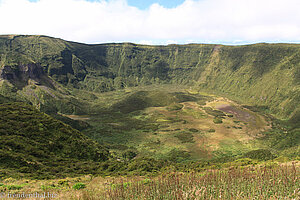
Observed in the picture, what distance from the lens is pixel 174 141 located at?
112312 millimetres

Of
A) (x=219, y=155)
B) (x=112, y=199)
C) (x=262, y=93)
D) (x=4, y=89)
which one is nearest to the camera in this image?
(x=112, y=199)

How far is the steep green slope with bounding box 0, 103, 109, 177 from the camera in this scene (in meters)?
38.0

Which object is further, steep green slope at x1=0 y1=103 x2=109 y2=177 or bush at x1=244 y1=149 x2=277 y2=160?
bush at x1=244 y1=149 x2=277 y2=160

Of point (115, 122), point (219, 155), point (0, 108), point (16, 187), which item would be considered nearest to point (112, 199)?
point (16, 187)

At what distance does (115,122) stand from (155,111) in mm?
42184

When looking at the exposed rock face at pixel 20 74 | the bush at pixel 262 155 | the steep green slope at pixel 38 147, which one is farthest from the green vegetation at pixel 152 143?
the exposed rock face at pixel 20 74

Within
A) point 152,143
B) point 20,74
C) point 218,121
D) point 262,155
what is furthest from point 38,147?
point 20,74

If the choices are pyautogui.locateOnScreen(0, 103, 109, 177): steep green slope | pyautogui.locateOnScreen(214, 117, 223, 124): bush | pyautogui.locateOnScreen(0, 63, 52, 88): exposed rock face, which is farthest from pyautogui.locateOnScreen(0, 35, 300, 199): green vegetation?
pyautogui.locateOnScreen(214, 117, 223, 124): bush

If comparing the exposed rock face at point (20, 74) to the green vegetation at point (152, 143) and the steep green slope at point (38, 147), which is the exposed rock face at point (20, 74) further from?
the steep green slope at point (38, 147)

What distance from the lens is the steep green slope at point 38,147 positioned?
38.0 meters

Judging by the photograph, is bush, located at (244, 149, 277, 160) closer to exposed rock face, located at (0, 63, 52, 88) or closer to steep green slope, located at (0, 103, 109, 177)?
steep green slope, located at (0, 103, 109, 177)

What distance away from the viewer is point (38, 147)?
167 feet

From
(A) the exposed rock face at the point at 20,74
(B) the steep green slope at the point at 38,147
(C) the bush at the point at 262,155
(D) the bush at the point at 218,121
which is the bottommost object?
(D) the bush at the point at 218,121

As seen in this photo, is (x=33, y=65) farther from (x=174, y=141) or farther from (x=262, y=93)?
(x=262, y=93)
